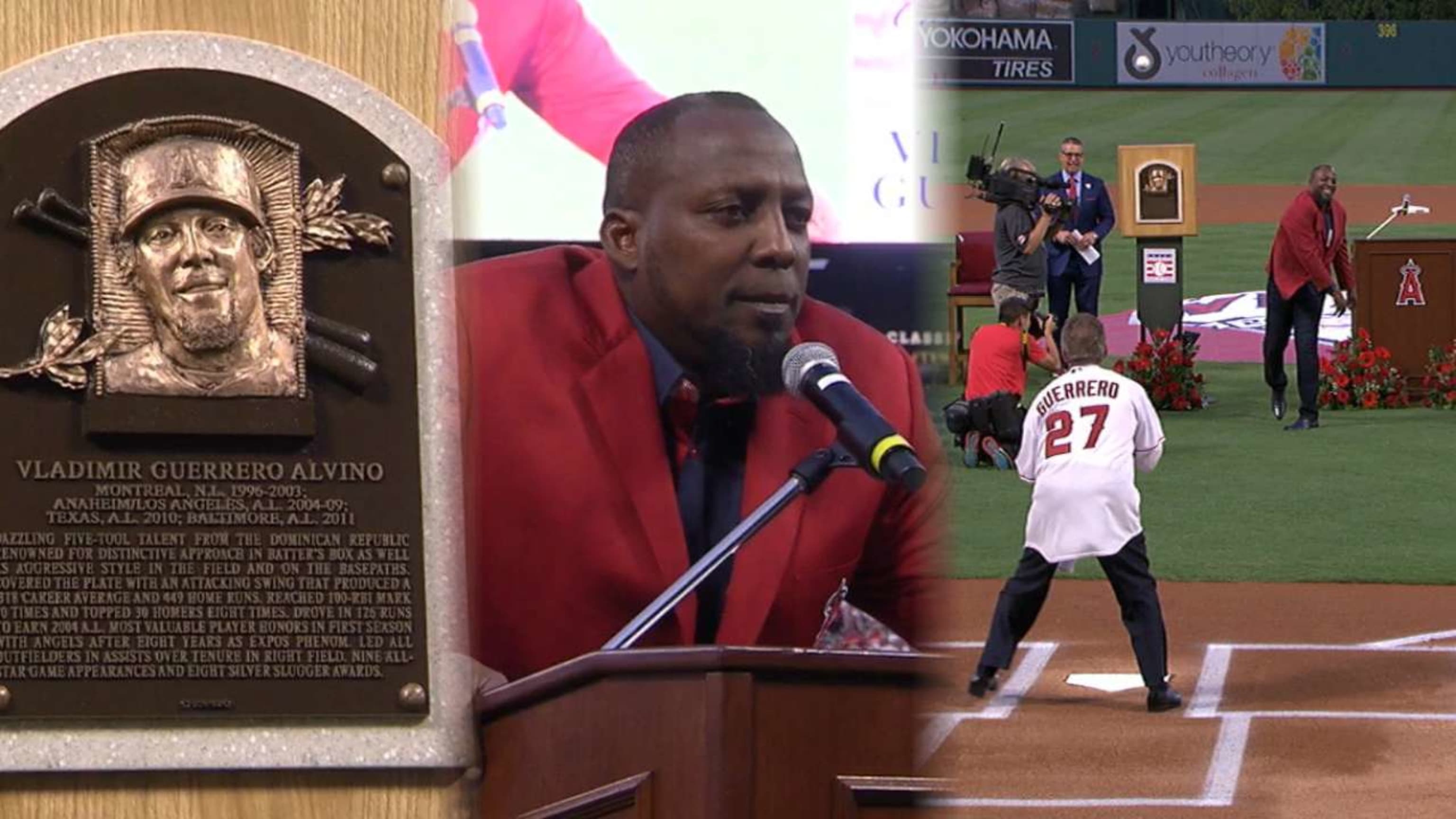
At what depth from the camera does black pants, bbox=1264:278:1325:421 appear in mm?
19062

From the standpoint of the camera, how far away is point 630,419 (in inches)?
174

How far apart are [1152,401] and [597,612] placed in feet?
57.0

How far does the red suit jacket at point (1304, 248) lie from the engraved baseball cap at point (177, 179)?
15231 mm

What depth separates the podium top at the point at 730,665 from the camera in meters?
4.26

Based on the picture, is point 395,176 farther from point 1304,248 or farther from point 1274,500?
point 1304,248

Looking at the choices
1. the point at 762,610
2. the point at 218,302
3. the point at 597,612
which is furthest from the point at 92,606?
the point at 762,610

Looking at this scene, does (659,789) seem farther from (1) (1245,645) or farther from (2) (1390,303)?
(2) (1390,303)

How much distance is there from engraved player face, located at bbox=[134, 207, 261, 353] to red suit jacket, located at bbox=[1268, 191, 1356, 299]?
15.2 m

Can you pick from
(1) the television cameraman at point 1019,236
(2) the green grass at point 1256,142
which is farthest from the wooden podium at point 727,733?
(2) the green grass at point 1256,142

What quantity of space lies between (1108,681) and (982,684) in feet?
2.40

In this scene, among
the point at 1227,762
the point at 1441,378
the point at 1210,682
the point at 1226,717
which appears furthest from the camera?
the point at 1441,378

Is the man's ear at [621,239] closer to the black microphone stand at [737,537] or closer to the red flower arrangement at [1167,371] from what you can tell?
the black microphone stand at [737,537]

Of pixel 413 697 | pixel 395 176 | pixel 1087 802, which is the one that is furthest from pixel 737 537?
pixel 1087 802

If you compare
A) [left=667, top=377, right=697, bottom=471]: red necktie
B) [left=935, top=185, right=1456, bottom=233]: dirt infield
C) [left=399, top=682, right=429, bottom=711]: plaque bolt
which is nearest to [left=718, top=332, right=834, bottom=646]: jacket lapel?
[left=667, top=377, right=697, bottom=471]: red necktie
